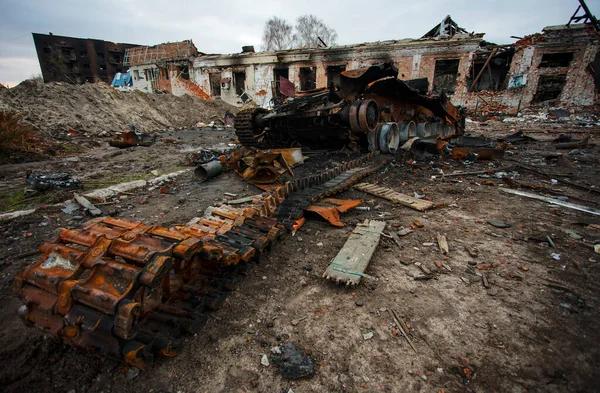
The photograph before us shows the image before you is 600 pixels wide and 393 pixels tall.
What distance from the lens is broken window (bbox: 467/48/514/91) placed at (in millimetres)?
19188

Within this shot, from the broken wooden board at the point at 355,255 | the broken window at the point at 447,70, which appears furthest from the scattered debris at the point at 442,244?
the broken window at the point at 447,70

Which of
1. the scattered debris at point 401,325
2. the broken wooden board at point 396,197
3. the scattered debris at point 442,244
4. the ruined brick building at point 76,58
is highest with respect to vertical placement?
the ruined brick building at point 76,58

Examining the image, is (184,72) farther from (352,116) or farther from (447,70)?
(352,116)

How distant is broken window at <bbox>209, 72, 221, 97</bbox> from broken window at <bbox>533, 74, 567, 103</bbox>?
1028 inches

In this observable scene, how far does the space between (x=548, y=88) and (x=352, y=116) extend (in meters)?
20.8

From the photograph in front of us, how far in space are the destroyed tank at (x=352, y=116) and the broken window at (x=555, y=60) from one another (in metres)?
15.2

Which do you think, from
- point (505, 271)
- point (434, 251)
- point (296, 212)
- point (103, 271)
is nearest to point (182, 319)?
point (103, 271)

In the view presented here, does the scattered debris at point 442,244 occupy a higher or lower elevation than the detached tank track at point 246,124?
lower

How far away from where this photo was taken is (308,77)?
24.9 metres

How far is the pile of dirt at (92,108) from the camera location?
12.2 meters

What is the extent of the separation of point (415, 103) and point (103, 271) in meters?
9.76

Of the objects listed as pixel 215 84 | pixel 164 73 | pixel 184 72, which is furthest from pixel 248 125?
pixel 164 73

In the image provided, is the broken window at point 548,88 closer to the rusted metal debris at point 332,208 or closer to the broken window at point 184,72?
the rusted metal debris at point 332,208

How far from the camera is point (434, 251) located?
308 cm
